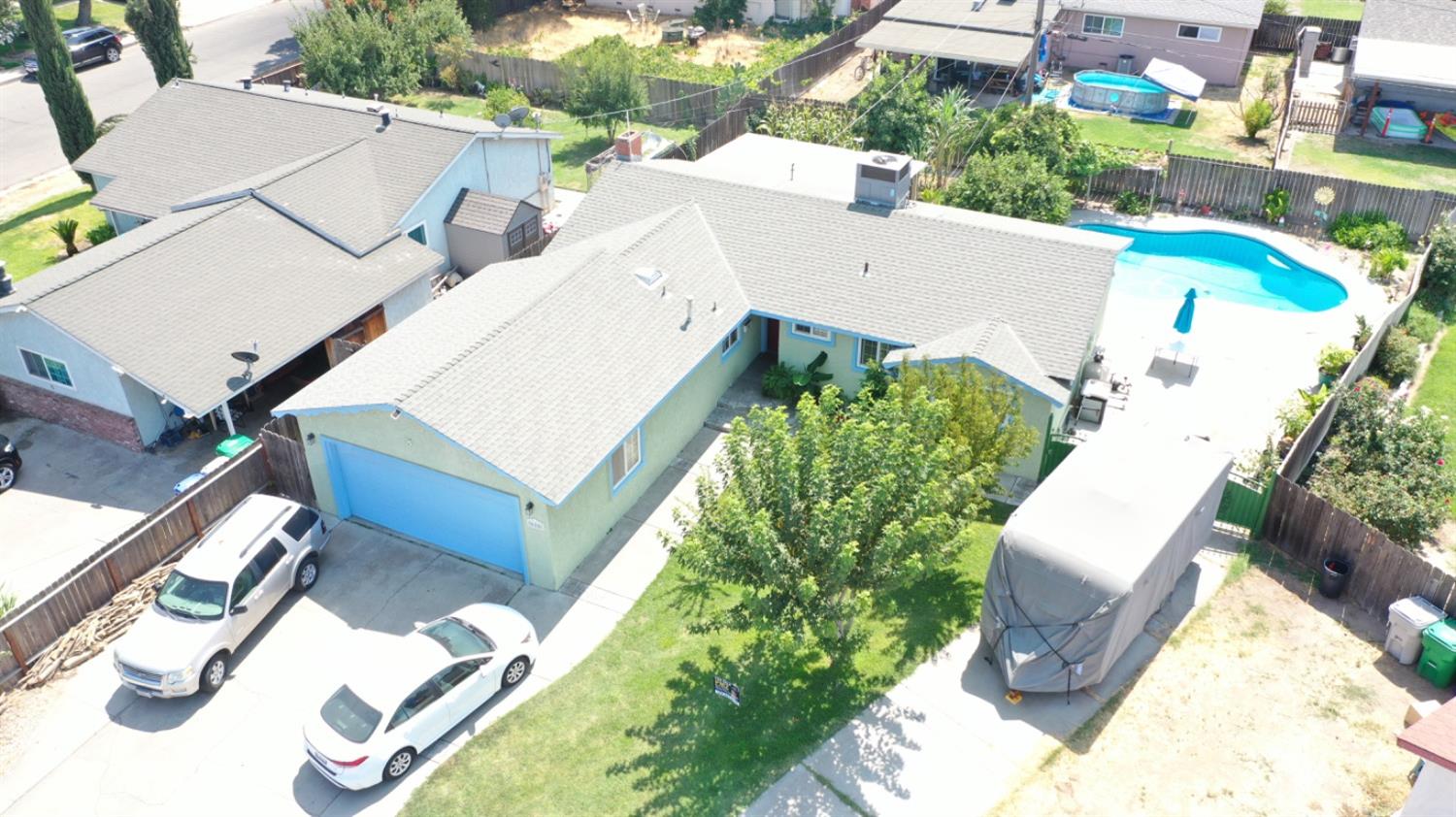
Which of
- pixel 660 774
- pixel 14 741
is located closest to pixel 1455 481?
pixel 660 774

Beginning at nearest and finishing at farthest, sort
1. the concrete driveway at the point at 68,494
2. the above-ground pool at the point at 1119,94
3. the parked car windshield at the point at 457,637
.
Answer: the parked car windshield at the point at 457,637, the concrete driveway at the point at 68,494, the above-ground pool at the point at 1119,94

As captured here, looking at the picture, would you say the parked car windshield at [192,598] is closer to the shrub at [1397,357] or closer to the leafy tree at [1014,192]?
the leafy tree at [1014,192]

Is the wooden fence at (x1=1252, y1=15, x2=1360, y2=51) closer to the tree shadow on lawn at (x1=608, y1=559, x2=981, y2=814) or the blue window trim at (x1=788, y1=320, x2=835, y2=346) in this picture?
the blue window trim at (x1=788, y1=320, x2=835, y2=346)

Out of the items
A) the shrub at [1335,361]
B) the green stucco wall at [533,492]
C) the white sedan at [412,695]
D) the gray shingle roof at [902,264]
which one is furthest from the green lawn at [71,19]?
the shrub at [1335,361]

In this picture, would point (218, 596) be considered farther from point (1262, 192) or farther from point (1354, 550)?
point (1262, 192)

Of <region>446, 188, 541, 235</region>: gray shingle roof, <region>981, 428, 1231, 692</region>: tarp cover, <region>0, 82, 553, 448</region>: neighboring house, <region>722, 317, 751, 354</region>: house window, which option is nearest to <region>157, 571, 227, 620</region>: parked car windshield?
<region>0, 82, 553, 448</region>: neighboring house

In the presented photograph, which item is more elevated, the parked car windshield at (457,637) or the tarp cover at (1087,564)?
the tarp cover at (1087,564)

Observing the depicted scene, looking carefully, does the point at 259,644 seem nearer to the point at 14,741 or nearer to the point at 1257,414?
the point at 14,741

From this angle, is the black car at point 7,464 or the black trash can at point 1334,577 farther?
the black car at point 7,464
